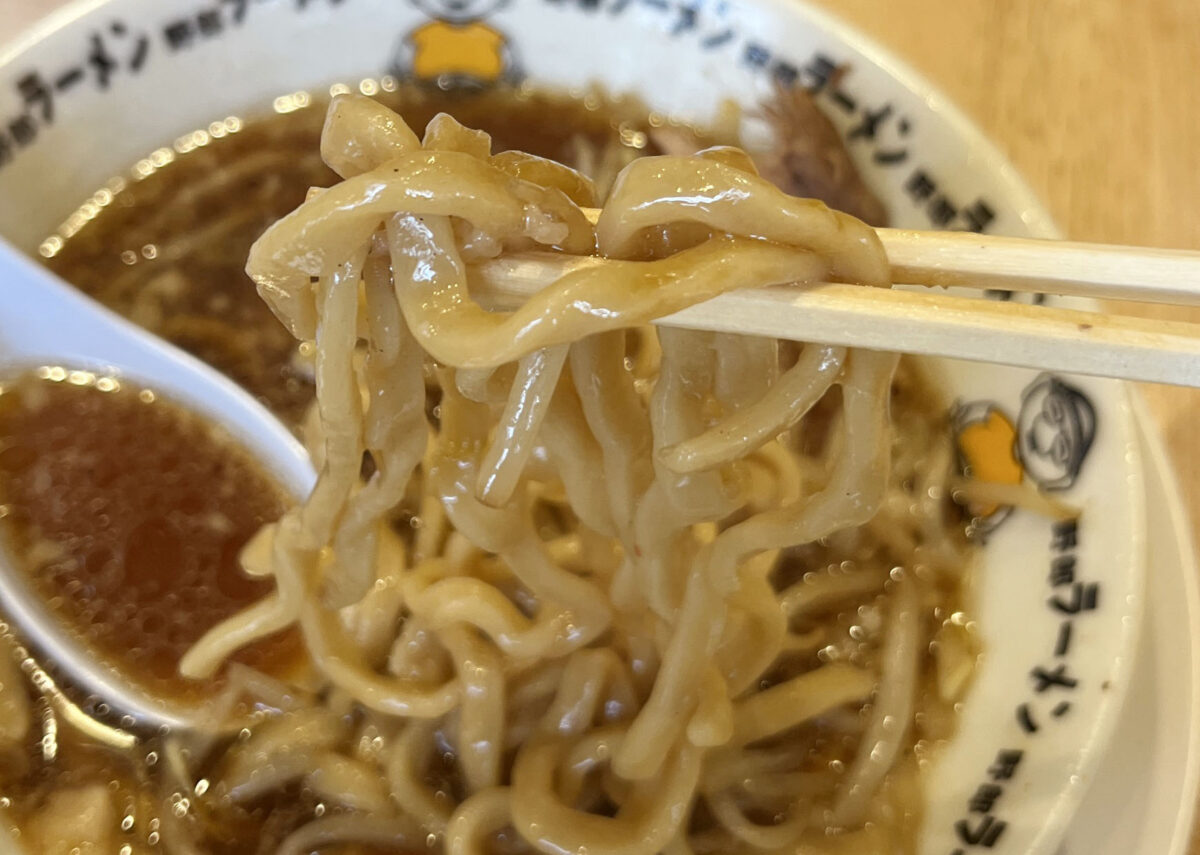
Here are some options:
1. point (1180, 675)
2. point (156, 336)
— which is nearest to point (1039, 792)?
point (1180, 675)

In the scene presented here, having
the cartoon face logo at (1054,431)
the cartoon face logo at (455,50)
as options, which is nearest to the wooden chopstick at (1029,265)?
the cartoon face logo at (1054,431)

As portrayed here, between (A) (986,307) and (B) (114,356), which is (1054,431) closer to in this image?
(A) (986,307)

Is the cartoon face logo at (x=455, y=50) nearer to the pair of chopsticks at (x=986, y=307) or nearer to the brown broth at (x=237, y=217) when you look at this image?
the brown broth at (x=237, y=217)

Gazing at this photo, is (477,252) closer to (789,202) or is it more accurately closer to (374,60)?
(789,202)

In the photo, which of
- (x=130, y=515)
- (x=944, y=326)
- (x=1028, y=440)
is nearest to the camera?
(x=944, y=326)

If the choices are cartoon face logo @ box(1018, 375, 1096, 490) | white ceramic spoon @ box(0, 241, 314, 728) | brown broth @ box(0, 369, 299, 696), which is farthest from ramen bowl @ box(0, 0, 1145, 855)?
brown broth @ box(0, 369, 299, 696)

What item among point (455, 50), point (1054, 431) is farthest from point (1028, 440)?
point (455, 50)
